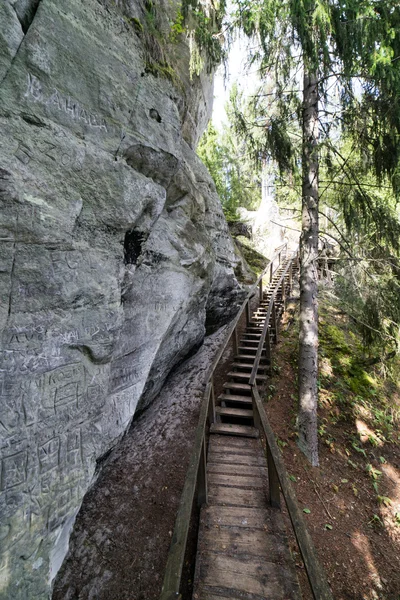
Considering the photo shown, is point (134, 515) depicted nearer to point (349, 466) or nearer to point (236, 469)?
point (236, 469)

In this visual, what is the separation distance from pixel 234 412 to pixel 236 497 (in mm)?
2017

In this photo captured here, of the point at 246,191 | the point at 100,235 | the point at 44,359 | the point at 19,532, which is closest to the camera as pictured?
the point at 19,532

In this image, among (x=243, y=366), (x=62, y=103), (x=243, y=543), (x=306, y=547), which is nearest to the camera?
(x=306, y=547)

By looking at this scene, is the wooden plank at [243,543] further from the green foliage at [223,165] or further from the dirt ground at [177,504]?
the green foliage at [223,165]

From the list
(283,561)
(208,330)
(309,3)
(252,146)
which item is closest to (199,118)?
(252,146)

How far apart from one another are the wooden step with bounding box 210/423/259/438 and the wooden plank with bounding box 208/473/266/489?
963 millimetres

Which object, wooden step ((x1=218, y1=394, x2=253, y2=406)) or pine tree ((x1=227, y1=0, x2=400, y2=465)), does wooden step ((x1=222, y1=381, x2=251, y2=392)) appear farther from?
pine tree ((x1=227, y1=0, x2=400, y2=465))

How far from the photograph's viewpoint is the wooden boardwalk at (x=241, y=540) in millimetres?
2936

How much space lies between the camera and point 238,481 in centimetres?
436

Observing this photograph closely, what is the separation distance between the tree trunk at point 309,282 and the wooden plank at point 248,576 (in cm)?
327

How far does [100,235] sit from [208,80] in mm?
9885

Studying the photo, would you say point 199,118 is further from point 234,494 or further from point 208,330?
point 234,494

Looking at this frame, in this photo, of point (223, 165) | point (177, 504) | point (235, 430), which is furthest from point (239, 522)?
point (223, 165)

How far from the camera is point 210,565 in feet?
10.5
